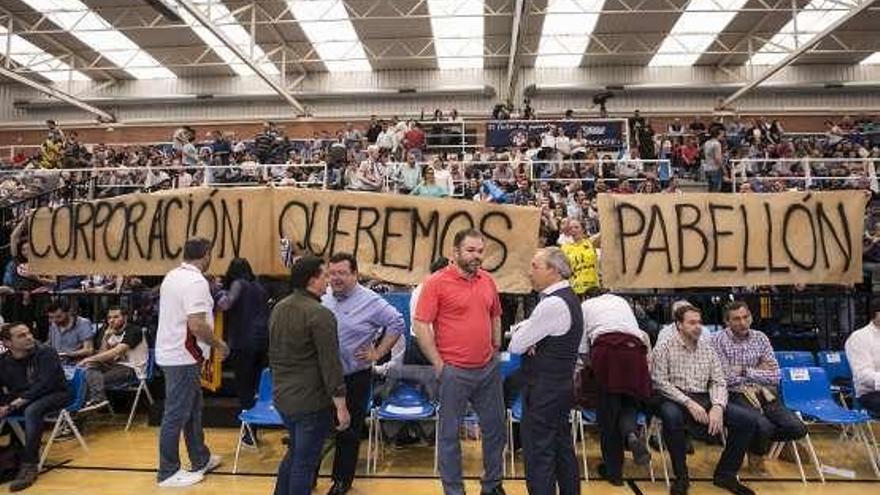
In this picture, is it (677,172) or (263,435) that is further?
(677,172)

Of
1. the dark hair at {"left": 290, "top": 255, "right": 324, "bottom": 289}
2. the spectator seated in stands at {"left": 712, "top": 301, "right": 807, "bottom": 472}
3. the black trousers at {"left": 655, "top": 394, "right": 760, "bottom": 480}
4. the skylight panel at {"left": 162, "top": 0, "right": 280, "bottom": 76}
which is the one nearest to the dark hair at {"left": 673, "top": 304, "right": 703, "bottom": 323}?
the spectator seated in stands at {"left": 712, "top": 301, "right": 807, "bottom": 472}

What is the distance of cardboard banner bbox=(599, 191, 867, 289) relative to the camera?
22.8ft

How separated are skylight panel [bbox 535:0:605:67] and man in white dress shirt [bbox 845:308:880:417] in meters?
14.1

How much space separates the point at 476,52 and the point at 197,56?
31.4 ft

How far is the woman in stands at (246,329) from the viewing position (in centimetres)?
643

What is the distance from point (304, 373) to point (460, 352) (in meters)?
1.04

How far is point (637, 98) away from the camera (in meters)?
24.1

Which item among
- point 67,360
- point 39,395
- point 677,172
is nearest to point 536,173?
point 677,172

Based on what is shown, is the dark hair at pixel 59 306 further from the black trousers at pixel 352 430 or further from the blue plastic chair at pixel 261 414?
the black trousers at pixel 352 430

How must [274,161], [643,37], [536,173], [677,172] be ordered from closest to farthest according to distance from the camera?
[536,173], [677,172], [274,161], [643,37]

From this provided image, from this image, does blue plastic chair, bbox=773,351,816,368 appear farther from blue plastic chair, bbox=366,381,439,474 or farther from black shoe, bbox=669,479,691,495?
blue plastic chair, bbox=366,381,439,474

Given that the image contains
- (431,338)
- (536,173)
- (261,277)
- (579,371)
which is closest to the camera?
(431,338)

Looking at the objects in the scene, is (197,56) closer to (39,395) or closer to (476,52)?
(476,52)

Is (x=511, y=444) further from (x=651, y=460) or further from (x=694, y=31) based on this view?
(x=694, y=31)
